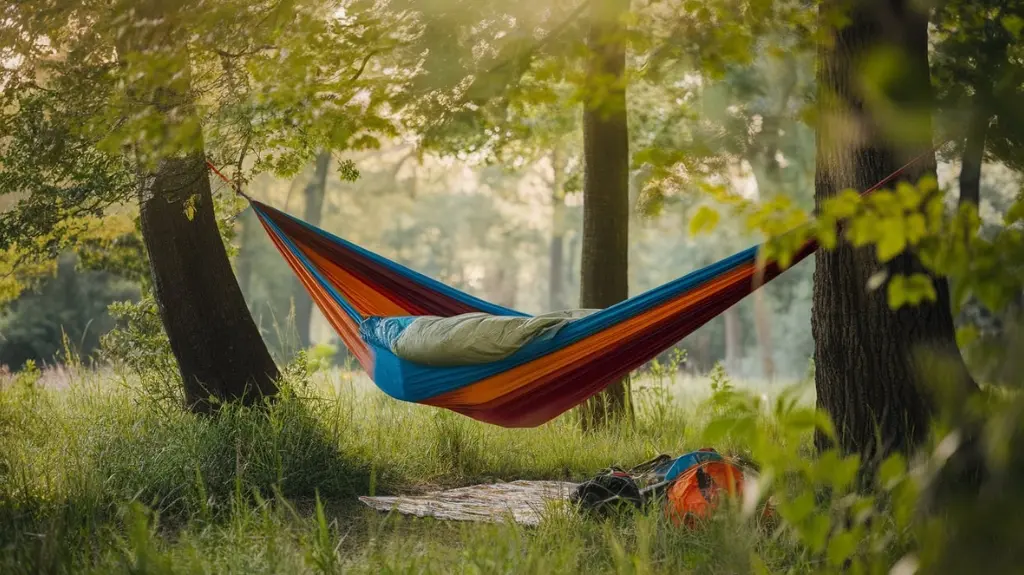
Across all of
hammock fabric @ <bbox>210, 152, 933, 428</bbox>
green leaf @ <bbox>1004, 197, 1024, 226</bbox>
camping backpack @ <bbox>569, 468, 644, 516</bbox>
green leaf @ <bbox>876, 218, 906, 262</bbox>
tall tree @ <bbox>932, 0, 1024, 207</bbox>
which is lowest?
camping backpack @ <bbox>569, 468, 644, 516</bbox>

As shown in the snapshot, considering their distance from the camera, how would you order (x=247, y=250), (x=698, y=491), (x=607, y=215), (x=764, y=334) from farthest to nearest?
(x=764, y=334) → (x=247, y=250) → (x=607, y=215) → (x=698, y=491)

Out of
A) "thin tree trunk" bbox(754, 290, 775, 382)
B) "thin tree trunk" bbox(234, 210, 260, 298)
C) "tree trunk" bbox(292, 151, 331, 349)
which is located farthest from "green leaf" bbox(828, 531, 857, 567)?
"thin tree trunk" bbox(754, 290, 775, 382)

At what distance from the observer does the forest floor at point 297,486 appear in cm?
179

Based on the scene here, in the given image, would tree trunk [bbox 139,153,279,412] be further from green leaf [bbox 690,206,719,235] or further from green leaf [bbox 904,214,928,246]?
green leaf [bbox 904,214,928,246]

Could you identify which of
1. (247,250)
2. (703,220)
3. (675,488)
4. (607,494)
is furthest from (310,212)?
(703,220)

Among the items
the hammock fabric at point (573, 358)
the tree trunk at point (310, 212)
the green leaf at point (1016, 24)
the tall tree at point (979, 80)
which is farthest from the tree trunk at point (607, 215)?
the tree trunk at point (310, 212)

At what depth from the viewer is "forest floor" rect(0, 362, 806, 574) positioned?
1787mm

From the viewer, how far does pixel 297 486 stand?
289 centimetres

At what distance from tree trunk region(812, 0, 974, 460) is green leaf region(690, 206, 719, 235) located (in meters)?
1.60

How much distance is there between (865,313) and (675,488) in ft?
2.44

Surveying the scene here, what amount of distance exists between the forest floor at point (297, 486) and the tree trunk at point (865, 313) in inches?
28.8

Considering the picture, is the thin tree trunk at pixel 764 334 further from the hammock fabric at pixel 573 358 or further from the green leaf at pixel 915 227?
the green leaf at pixel 915 227

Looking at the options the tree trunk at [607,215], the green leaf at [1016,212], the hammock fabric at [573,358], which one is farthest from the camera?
the tree trunk at [607,215]

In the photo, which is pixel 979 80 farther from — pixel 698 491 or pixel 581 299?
pixel 581 299
